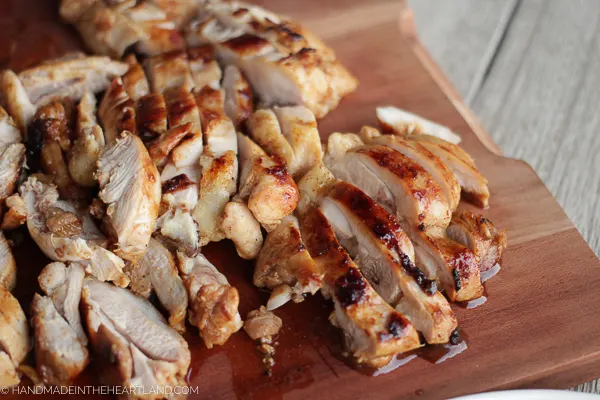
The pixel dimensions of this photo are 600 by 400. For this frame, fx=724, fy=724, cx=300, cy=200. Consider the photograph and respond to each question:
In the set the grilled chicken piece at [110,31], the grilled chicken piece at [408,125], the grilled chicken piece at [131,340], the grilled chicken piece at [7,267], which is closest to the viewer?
the grilled chicken piece at [131,340]

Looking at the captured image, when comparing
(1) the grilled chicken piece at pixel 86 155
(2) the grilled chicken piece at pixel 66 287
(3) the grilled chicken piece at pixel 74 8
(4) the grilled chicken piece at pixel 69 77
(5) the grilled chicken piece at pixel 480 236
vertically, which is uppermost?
(3) the grilled chicken piece at pixel 74 8

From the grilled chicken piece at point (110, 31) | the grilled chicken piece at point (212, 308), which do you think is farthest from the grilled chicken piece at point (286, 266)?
the grilled chicken piece at point (110, 31)

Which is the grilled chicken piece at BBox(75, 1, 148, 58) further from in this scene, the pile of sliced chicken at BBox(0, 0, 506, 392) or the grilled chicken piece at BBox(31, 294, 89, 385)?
the grilled chicken piece at BBox(31, 294, 89, 385)

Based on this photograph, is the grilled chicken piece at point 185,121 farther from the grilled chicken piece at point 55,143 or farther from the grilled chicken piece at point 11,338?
the grilled chicken piece at point 11,338

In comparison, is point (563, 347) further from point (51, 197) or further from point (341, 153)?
→ point (51, 197)

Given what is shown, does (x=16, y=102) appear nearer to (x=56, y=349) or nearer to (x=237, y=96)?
(x=237, y=96)

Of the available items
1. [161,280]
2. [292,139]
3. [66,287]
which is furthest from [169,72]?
[66,287]
